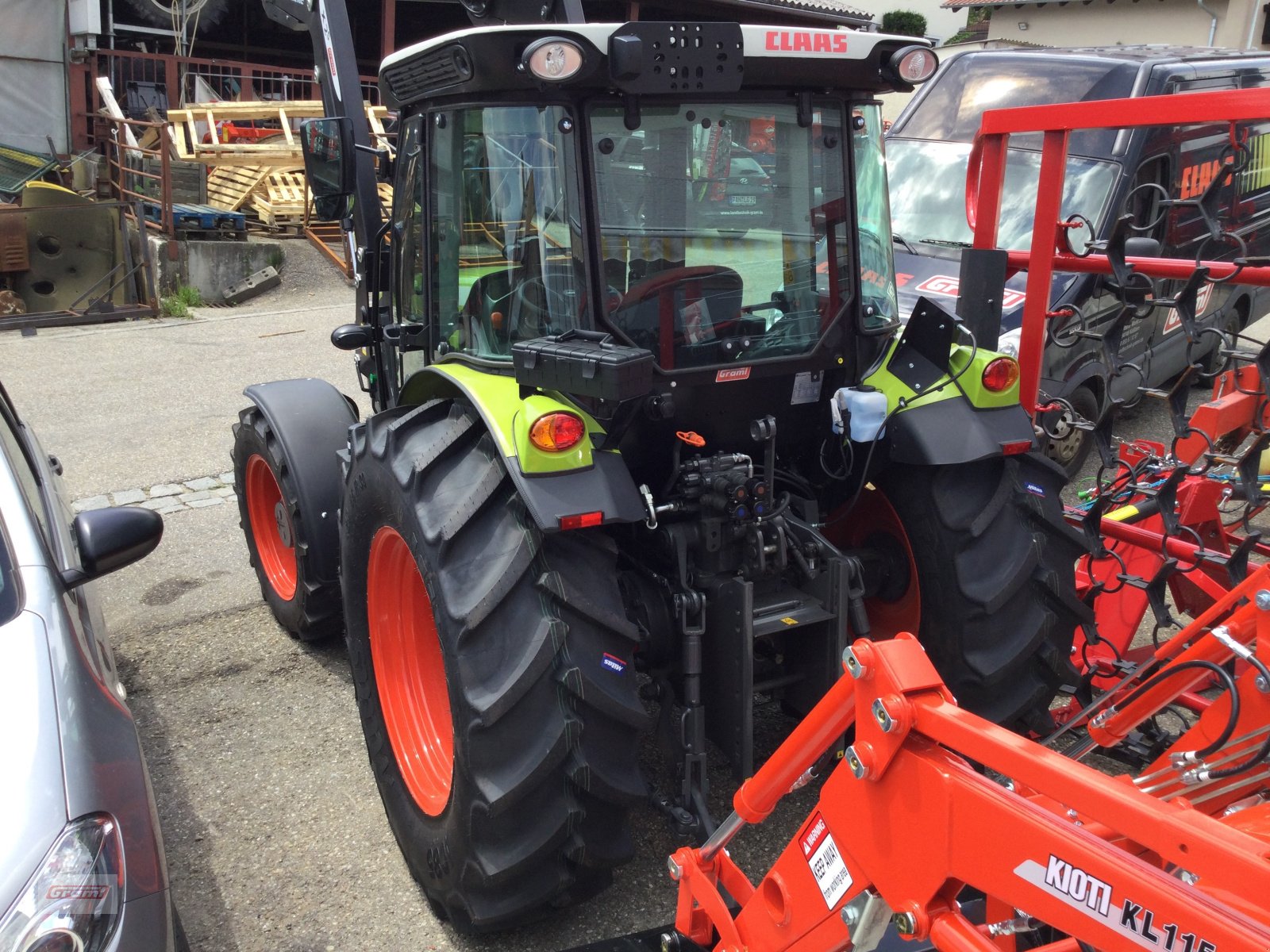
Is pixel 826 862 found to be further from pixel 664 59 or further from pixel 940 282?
pixel 940 282

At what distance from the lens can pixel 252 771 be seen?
136 inches

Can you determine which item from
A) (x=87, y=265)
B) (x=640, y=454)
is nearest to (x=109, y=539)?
(x=640, y=454)

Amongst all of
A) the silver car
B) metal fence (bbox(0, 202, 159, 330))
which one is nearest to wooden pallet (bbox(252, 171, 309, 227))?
metal fence (bbox(0, 202, 159, 330))

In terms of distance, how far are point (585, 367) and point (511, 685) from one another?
72 cm

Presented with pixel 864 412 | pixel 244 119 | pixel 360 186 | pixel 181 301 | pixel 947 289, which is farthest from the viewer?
pixel 244 119

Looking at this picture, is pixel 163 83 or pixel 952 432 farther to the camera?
pixel 163 83

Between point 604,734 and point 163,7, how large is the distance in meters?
17.4

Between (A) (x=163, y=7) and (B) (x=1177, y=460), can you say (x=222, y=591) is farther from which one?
(A) (x=163, y=7)

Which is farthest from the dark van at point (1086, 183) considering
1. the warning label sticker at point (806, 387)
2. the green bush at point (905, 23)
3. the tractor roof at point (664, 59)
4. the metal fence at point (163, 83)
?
the green bush at point (905, 23)

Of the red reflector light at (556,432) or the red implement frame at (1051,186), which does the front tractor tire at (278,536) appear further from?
the red implement frame at (1051,186)

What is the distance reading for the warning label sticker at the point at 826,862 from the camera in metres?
1.82

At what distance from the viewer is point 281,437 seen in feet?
12.8

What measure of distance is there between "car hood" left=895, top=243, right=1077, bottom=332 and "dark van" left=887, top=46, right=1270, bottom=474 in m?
0.01

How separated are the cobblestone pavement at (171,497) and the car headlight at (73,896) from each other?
4003mm
